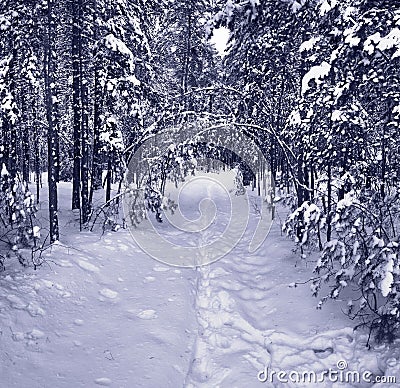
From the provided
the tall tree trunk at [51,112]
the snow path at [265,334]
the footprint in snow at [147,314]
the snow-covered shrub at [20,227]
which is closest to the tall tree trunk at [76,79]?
the tall tree trunk at [51,112]

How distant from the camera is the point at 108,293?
26.7ft

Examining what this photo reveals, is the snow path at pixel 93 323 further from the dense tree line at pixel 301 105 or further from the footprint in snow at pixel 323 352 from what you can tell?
the footprint in snow at pixel 323 352

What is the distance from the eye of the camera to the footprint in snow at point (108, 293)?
8.02 metres

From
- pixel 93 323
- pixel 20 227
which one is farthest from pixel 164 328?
pixel 20 227

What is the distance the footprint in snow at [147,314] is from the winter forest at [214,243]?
0.04 meters

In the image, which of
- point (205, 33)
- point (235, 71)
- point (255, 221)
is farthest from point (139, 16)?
point (255, 221)

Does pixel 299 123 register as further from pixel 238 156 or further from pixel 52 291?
pixel 238 156

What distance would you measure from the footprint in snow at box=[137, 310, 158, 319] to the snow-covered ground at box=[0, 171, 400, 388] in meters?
0.04

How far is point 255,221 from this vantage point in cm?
1664

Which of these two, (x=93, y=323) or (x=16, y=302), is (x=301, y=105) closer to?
(x=93, y=323)

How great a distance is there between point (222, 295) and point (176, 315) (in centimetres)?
143

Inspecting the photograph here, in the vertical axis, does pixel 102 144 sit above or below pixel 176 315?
above

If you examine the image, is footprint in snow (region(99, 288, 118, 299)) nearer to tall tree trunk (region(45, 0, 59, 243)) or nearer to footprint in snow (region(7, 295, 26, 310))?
footprint in snow (region(7, 295, 26, 310))

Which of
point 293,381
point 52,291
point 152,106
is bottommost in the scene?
point 293,381
